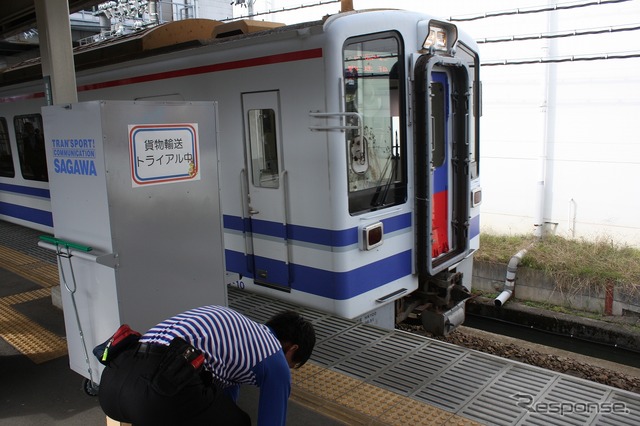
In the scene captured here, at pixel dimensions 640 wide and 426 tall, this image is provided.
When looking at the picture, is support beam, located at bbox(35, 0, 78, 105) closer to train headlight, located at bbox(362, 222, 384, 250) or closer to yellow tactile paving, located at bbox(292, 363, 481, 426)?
train headlight, located at bbox(362, 222, 384, 250)

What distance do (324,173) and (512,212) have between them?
18.6ft

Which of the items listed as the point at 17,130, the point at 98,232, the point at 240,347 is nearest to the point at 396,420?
→ the point at 240,347

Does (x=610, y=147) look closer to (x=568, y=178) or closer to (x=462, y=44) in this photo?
(x=568, y=178)

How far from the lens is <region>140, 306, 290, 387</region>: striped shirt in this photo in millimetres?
2363

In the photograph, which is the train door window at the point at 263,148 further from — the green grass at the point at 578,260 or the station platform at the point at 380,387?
the green grass at the point at 578,260

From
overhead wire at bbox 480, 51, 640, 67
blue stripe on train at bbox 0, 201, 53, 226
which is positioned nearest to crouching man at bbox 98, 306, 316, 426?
overhead wire at bbox 480, 51, 640, 67

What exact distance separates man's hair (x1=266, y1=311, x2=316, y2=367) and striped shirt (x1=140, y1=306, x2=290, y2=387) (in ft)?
0.34

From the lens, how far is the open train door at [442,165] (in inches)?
185

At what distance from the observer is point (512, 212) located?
9094mm

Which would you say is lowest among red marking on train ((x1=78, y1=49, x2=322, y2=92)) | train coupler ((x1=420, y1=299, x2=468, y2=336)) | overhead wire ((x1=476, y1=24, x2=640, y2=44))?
train coupler ((x1=420, y1=299, x2=468, y2=336))

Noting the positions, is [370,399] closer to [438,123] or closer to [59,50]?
[438,123]

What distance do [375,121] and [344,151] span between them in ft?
1.53

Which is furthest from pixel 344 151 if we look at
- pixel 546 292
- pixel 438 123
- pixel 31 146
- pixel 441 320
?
pixel 31 146

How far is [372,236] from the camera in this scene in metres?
4.44
